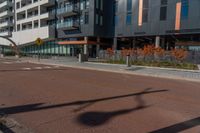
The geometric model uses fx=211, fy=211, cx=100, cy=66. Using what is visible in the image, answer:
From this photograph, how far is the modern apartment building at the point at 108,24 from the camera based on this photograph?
106 ft

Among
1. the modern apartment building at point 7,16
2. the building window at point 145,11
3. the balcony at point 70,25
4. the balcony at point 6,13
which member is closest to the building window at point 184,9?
the building window at point 145,11

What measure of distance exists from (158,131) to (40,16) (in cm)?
5115

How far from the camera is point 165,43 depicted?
38094 mm

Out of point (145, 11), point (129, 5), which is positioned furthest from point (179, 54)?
point (129, 5)

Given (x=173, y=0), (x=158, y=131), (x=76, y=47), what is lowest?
(x=158, y=131)

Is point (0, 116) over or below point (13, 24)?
below

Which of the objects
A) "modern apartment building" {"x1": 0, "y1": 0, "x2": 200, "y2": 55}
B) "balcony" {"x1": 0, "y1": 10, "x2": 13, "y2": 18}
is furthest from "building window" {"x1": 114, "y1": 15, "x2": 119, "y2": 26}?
"balcony" {"x1": 0, "y1": 10, "x2": 13, "y2": 18}

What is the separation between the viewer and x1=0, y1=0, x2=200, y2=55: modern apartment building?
32312mm

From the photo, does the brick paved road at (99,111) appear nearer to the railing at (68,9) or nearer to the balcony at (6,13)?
the railing at (68,9)

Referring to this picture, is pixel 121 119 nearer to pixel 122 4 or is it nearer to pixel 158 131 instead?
pixel 158 131

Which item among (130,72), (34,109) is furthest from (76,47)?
(34,109)

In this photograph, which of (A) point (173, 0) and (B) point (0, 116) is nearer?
(B) point (0, 116)

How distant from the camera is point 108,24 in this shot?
140 ft

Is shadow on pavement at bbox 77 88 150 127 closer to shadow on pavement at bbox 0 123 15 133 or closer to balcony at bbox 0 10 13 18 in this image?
shadow on pavement at bbox 0 123 15 133
